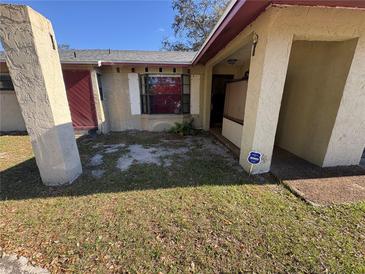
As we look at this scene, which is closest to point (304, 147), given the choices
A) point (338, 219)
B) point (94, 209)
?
point (338, 219)

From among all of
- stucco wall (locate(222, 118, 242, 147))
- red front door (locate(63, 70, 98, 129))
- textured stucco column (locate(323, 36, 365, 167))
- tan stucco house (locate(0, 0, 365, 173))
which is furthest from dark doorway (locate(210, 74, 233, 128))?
red front door (locate(63, 70, 98, 129))

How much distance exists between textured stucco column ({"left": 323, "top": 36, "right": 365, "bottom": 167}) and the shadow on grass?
1630 millimetres

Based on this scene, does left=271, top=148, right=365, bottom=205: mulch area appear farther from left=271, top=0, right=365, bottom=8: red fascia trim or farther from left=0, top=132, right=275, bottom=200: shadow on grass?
left=271, top=0, right=365, bottom=8: red fascia trim

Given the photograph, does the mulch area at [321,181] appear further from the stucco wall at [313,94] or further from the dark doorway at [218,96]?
the dark doorway at [218,96]

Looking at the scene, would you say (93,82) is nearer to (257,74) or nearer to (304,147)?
(257,74)

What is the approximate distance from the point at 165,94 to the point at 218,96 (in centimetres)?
275

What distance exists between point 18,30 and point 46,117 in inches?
52.4

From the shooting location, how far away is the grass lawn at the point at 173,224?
1.95m

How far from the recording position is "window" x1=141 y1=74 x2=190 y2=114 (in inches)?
299

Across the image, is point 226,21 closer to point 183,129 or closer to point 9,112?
point 183,129

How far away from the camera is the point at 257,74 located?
3.46 metres

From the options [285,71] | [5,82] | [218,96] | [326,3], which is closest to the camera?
[326,3]

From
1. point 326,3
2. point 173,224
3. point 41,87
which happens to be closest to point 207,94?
point 326,3

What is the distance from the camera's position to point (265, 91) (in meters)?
3.37
